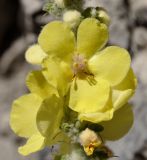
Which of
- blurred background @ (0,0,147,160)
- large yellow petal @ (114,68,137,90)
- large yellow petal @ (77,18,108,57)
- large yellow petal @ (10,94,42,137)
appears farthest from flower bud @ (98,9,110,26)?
blurred background @ (0,0,147,160)

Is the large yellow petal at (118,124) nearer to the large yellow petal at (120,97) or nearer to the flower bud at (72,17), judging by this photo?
the large yellow petal at (120,97)

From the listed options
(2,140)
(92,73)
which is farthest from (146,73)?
(92,73)

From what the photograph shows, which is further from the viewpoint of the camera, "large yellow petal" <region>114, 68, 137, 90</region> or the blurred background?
the blurred background

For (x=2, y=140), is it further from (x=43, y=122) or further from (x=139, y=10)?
(x=43, y=122)

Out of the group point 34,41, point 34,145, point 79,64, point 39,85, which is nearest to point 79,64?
point 79,64

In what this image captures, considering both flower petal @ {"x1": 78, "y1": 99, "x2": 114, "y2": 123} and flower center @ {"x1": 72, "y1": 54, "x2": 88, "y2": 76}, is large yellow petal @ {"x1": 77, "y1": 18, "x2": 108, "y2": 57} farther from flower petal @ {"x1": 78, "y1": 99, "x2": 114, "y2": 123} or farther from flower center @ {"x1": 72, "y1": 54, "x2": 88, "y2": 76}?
flower petal @ {"x1": 78, "y1": 99, "x2": 114, "y2": 123}

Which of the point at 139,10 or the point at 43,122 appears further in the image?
the point at 139,10
